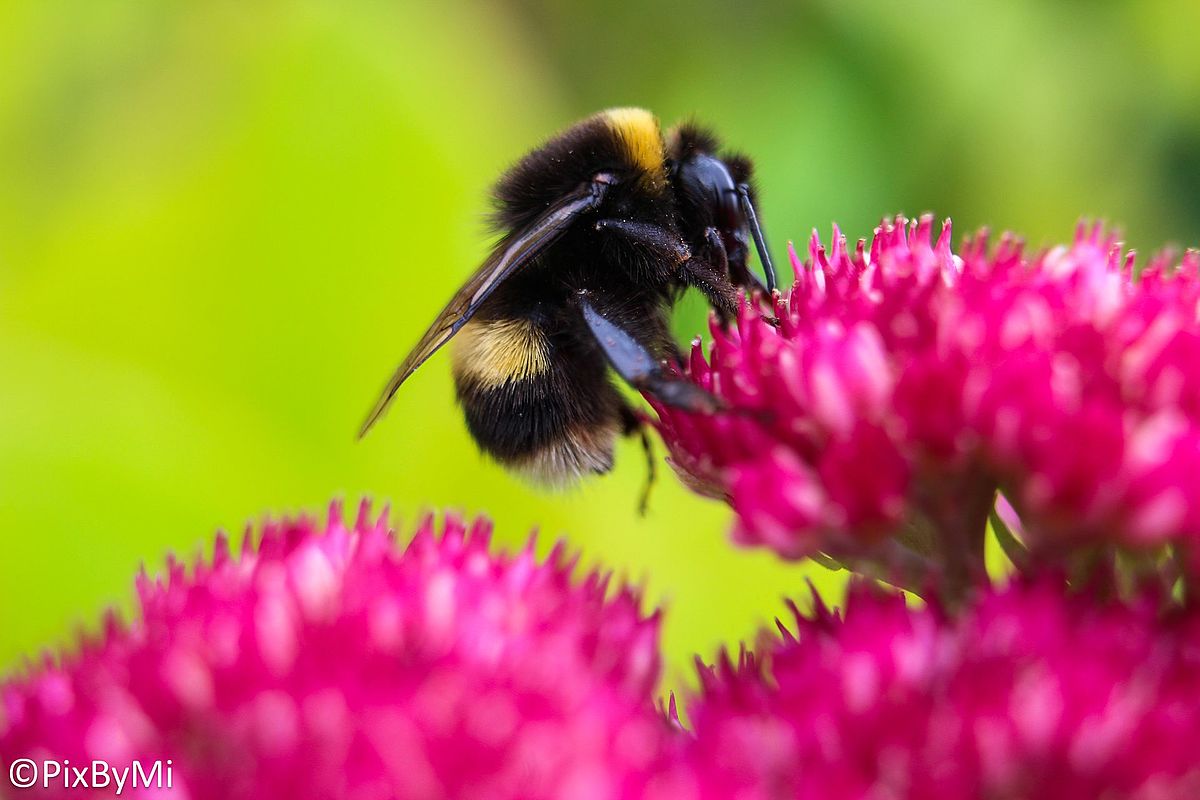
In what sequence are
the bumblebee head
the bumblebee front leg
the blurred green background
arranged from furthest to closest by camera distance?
1. the blurred green background
2. the bumblebee head
3. the bumblebee front leg

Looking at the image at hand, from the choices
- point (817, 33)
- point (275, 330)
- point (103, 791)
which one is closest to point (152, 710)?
point (103, 791)

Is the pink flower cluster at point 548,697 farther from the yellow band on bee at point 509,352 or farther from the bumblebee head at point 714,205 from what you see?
the bumblebee head at point 714,205

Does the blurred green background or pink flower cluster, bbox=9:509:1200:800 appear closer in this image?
pink flower cluster, bbox=9:509:1200:800

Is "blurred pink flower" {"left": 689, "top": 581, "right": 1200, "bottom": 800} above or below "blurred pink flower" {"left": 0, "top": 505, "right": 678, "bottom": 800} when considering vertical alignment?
below

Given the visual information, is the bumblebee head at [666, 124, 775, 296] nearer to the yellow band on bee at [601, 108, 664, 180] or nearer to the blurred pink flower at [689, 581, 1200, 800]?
the yellow band on bee at [601, 108, 664, 180]

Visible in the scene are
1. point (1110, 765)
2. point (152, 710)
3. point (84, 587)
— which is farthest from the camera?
point (84, 587)

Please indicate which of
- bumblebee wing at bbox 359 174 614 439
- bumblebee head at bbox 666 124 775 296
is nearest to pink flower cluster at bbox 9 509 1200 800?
bumblebee wing at bbox 359 174 614 439

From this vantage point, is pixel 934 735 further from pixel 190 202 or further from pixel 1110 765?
pixel 190 202

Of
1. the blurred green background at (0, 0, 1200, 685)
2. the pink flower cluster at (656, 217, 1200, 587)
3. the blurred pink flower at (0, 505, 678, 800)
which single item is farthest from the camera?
the blurred green background at (0, 0, 1200, 685)
